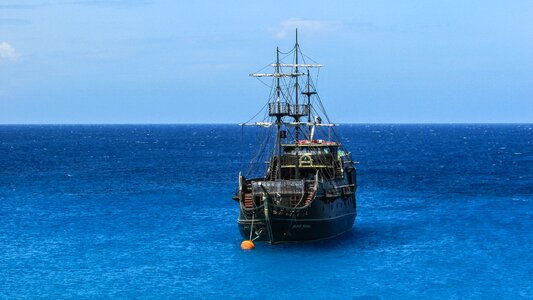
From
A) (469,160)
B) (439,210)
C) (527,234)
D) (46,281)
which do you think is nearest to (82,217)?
(46,281)

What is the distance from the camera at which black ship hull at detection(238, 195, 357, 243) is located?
5525 cm

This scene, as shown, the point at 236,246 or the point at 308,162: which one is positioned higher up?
the point at 308,162

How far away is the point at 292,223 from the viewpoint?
55812 millimetres

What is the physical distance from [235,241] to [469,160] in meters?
112

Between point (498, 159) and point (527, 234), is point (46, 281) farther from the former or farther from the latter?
point (498, 159)

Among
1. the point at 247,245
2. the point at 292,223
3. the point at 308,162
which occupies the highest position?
the point at 308,162

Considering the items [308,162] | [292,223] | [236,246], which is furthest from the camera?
[308,162]

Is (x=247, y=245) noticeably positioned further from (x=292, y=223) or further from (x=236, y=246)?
(x=292, y=223)

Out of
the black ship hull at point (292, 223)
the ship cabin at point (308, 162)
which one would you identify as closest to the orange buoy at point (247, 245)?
the black ship hull at point (292, 223)

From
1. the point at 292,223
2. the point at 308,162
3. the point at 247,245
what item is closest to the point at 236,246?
the point at 247,245

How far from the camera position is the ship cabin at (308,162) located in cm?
6125

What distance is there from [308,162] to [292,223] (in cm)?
743

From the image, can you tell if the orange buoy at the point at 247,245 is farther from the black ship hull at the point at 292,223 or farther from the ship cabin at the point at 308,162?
the ship cabin at the point at 308,162

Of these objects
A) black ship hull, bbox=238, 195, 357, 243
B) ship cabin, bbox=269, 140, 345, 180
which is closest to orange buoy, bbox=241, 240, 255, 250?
black ship hull, bbox=238, 195, 357, 243
